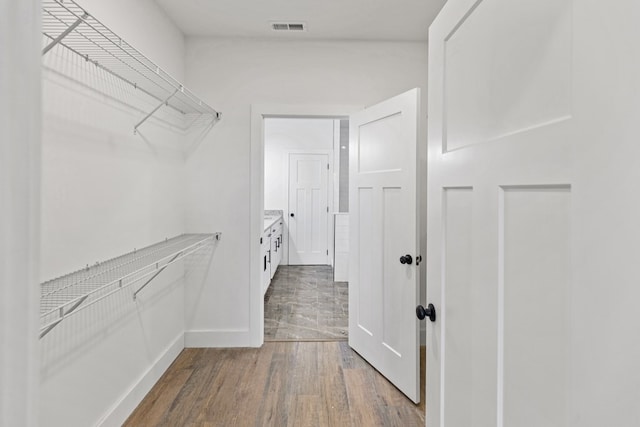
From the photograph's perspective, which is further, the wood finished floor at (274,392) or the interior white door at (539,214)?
the wood finished floor at (274,392)

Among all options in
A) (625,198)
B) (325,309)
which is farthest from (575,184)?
(325,309)

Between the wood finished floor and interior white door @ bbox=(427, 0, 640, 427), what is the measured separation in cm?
111

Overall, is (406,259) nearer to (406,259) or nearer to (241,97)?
(406,259)

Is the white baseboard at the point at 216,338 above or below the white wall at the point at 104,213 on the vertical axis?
below

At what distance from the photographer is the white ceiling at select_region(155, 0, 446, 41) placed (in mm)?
2408

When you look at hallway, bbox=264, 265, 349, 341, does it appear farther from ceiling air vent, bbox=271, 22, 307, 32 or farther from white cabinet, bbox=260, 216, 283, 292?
ceiling air vent, bbox=271, 22, 307, 32

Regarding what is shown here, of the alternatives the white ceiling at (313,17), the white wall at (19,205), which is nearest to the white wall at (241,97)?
the white ceiling at (313,17)

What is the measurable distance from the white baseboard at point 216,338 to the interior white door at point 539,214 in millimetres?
2119

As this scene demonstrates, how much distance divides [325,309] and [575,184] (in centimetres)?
351

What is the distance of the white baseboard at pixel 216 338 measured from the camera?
9.61ft

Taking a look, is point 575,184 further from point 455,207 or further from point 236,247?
point 236,247

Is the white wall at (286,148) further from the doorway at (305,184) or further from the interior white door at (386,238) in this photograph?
the interior white door at (386,238)

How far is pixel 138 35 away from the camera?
214 cm

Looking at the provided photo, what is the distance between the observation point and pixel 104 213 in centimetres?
179
